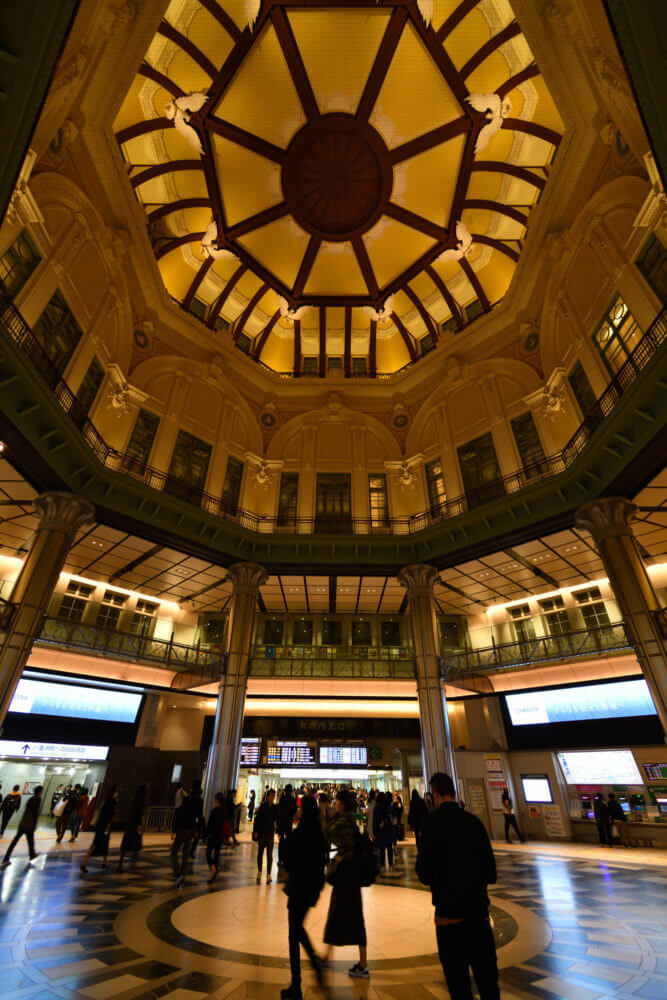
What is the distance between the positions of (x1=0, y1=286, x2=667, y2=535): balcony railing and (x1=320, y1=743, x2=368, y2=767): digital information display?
10.8 m

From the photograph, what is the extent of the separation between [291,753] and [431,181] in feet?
87.7

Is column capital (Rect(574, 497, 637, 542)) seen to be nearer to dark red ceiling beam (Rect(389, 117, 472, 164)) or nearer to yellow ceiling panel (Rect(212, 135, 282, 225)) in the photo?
dark red ceiling beam (Rect(389, 117, 472, 164))

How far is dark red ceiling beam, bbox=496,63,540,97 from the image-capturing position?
16.1m

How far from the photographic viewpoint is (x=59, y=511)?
13781 mm

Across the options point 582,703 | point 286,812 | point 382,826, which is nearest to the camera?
point 286,812

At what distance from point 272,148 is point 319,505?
14.8 meters

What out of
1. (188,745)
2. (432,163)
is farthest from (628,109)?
(188,745)

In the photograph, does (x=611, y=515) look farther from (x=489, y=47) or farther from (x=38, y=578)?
(x=489, y=47)

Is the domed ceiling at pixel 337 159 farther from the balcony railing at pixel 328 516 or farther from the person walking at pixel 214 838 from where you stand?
the person walking at pixel 214 838

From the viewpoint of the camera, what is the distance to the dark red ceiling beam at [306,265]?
71.4 feet

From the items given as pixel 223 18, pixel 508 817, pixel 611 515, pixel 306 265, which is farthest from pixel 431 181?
pixel 508 817

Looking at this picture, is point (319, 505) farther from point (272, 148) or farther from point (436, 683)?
point (272, 148)

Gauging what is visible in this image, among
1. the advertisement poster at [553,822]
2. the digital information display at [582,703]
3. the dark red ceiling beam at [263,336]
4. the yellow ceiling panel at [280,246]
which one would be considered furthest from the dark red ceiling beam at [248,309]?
the advertisement poster at [553,822]

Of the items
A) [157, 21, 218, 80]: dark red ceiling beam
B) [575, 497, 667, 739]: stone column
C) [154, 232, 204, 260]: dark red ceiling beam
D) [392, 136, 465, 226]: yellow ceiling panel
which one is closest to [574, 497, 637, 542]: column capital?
[575, 497, 667, 739]: stone column
